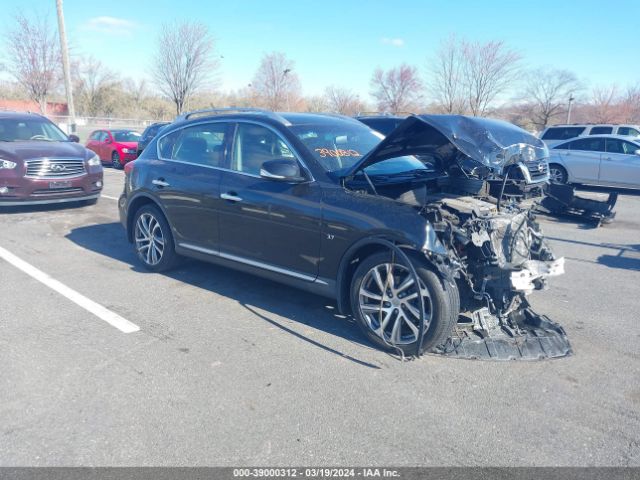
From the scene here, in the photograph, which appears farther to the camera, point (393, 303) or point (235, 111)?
point (235, 111)

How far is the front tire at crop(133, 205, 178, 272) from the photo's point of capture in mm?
5824

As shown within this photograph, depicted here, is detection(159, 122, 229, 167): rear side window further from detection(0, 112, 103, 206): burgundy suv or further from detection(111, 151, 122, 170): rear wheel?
detection(111, 151, 122, 170): rear wheel

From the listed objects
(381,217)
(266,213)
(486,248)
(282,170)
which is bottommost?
(486,248)

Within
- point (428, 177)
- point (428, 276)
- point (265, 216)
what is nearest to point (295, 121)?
point (265, 216)

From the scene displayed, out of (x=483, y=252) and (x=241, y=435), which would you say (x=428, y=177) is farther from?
(x=241, y=435)

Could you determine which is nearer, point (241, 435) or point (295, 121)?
point (241, 435)

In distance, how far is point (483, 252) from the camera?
397cm

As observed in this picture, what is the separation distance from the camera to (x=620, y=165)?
14.0 metres

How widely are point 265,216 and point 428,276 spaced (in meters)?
1.66

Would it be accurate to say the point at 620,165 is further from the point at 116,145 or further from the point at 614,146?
the point at 116,145

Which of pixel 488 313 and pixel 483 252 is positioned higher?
pixel 483 252

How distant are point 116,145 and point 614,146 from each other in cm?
1612

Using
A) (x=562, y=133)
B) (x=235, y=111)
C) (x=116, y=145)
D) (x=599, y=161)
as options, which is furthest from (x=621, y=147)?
(x=116, y=145)

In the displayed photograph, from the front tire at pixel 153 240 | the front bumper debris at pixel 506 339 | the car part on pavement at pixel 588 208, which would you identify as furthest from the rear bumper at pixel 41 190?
the car part on pavement at pixel 588 208
